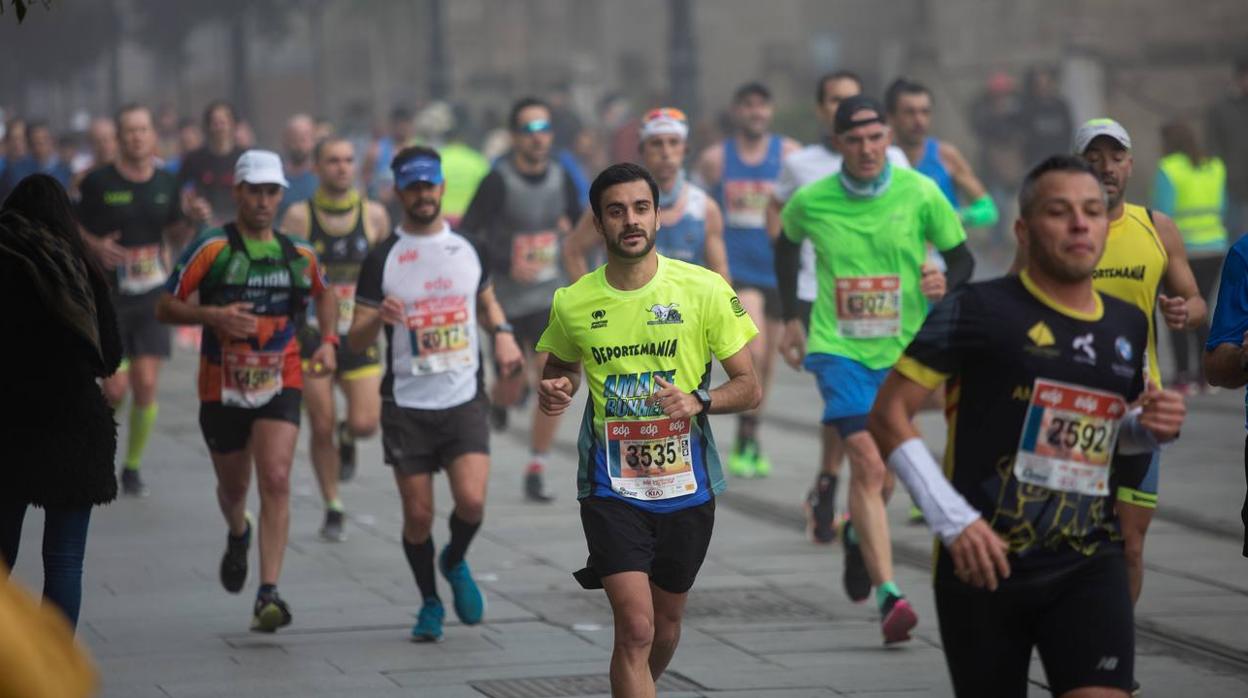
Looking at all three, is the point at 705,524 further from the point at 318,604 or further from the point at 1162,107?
the point at 1162,107

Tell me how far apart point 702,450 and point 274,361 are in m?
2.90

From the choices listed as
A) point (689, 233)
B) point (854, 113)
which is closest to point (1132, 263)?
point (854, 113)

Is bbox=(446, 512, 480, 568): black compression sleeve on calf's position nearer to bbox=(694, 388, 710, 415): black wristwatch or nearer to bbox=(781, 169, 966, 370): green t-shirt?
bbox=(781, 169, 966, 370): green t-shirt

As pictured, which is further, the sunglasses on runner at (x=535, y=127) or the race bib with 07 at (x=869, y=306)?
the sunglasses on runner at (x=535, y=127)

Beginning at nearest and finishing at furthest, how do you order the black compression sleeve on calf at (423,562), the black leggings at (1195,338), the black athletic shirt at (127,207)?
the black compression sleeve on calf at (423,562), the black athletic shirt at (127,207), the black leggings at (1195,338)

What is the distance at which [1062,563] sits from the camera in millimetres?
5051

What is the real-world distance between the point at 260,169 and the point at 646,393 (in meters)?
2.98

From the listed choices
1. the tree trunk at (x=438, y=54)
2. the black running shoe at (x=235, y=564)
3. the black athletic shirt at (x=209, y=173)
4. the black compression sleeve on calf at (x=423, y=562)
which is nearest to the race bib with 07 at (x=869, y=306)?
the black compression sleeve on calf at (x=423, y=562)

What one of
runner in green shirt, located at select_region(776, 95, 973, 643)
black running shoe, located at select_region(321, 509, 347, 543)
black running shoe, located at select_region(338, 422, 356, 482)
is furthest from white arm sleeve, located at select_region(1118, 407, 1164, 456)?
black running shoe, located at select_region(338, 422, 356, 482)

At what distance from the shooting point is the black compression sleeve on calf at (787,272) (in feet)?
31.7

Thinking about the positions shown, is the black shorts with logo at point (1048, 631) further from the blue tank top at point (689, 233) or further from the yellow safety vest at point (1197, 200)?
the yellow safety vest at point (1197, 200)

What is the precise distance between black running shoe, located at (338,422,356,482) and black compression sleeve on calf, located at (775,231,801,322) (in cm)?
349

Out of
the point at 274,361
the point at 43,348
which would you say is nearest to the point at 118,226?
the point at 274,361

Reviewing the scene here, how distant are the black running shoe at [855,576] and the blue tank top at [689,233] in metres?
3.19
